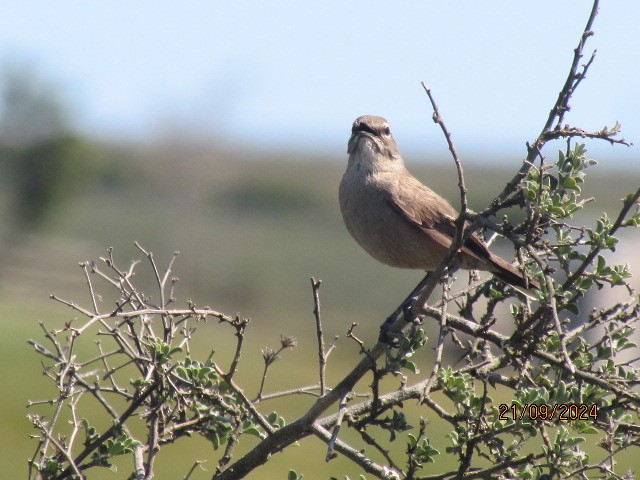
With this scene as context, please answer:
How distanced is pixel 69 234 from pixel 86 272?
50.0 m

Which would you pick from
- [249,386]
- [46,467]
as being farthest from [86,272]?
[249,386]

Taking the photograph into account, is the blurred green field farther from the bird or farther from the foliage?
the foliage

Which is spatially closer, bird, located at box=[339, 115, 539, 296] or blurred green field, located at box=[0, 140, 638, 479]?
bird, located at box=[339, 115, 539, 296]

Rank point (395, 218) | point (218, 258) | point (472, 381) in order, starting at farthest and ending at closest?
point (218, 258)
point (395, 218)
point (472, 381)

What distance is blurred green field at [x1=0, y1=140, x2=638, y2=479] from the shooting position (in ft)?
83.7

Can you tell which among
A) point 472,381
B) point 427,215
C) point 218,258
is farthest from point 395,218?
point 218,258

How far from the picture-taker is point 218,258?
176 feet

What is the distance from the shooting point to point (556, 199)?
317 centimetres

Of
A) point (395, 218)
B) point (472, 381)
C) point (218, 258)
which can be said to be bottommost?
point (472, 381)

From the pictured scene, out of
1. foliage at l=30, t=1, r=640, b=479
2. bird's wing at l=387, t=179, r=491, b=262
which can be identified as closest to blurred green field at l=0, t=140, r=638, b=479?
bird's wing at l=387, t=179, r=491, b=262

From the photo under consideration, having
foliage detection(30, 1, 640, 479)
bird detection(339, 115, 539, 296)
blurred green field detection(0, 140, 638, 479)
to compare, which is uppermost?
blurred green field detection(0, 140, 638, 479)

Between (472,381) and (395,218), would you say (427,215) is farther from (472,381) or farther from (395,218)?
(472,381)

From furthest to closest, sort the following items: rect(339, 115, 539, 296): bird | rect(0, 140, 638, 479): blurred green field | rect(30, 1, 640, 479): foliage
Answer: rect(0, 140, 638, 479): blurred green field < rect(339, 115, 539, 296): bird < rect(30, 1, 640, 479): foliage

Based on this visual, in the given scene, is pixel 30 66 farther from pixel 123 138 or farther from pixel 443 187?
pixel 123 138
